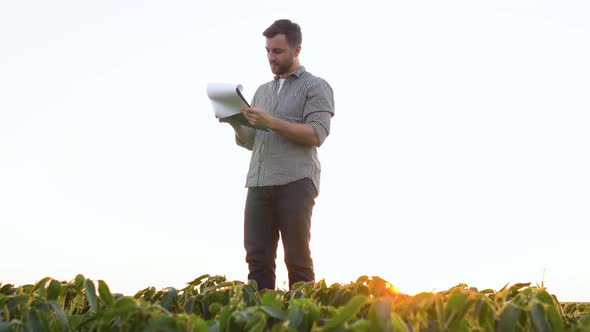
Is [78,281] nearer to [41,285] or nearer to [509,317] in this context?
[41,285]

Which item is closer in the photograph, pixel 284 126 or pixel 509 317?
pixel 509 317

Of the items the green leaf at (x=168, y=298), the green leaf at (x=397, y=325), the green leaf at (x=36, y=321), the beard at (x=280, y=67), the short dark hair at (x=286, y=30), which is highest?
the short dark hair at (x=286, y=30)

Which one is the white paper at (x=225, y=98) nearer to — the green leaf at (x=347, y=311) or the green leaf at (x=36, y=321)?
the green leaf at (x=36, y=321)

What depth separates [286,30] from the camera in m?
3.92

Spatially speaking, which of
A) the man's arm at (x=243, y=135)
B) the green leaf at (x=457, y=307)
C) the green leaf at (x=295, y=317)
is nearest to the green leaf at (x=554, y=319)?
the green leaf at (x=457, y=307)

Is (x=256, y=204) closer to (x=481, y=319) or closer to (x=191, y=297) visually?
(x=191, y=297)

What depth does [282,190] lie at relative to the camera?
3.86 meters

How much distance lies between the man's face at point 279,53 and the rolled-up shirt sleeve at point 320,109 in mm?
206

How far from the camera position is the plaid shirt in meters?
3.84

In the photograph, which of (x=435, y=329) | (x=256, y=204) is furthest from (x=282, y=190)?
(x=435, y=329)

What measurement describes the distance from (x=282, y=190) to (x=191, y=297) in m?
1.85

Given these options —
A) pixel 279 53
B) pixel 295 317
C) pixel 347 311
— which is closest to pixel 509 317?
pixel 347 311

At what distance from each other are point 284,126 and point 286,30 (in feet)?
2.06

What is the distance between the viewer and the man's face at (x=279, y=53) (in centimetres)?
393
